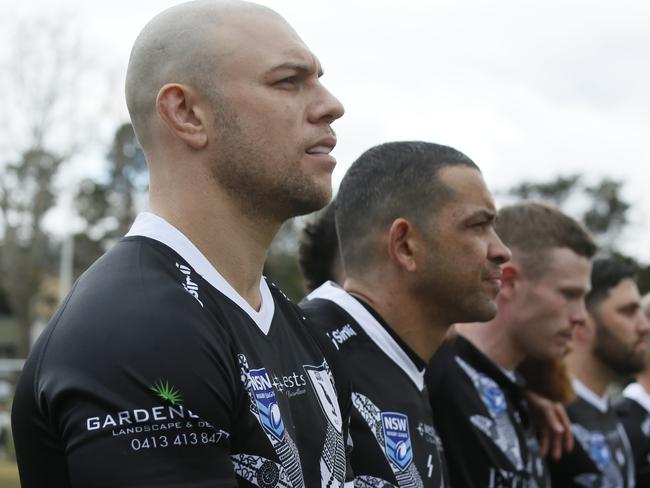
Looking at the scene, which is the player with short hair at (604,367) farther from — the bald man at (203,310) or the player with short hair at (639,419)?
the bald man at (203,310)

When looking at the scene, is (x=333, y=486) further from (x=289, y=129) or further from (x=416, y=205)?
(x=416, y=205)

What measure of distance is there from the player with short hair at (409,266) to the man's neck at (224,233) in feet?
2.83

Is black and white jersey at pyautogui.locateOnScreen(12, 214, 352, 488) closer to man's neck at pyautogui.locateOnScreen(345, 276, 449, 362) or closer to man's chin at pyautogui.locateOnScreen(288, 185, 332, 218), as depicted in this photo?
man's chin at pyautogui.locateOnScreen(288, 185, 332, 218)

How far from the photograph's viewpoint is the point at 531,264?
15.6 feet

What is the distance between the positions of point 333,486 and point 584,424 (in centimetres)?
343

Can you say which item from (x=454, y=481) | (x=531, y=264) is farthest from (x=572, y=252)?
(x=454, y=481)

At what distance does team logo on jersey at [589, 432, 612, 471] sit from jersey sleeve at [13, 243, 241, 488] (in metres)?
3.62

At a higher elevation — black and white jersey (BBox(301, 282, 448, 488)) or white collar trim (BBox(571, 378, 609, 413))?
black and white jersey (BBox(301, 282, 448, 488))

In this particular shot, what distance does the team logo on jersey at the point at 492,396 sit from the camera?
4027 mm

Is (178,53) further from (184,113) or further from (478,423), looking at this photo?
(478,423)

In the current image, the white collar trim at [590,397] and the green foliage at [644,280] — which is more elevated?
the green foliage at [644,280]

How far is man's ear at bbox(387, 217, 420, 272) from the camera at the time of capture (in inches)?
136

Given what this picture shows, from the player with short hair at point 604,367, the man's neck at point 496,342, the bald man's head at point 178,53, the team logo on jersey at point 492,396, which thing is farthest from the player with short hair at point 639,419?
the bald man's head at point 178,53

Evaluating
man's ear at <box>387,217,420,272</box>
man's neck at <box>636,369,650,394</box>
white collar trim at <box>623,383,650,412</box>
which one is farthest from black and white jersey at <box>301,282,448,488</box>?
man's neck at <box>636,369,650,394</box>
